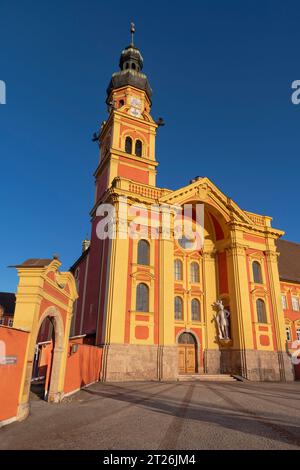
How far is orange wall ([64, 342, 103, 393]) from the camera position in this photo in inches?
472

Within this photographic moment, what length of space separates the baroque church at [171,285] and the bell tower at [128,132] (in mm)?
104

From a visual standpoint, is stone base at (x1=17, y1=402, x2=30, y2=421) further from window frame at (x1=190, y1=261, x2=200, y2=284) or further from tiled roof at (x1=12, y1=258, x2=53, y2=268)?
window frame at (x1=190, y1=261, x2=200, y2=284)

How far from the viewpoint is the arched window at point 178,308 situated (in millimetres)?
24391

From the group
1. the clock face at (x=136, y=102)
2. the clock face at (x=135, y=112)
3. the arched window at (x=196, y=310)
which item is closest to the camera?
the arched window at (x=196, y=310)

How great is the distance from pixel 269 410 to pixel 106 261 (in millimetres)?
14384

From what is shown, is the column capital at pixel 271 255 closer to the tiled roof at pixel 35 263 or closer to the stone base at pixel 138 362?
the stone base at pixel 138 362

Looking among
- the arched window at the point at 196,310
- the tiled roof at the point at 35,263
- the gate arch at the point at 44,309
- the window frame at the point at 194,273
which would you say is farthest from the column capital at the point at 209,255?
the tiled roof at the point at 35,263

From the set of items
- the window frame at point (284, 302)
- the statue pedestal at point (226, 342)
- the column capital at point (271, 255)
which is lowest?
the statue pedestal at point (226, 342)

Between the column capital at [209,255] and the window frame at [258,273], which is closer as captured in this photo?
the window frame at [258,273]

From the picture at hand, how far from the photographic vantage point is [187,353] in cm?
2381

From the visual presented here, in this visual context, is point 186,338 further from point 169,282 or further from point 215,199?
point 215,199

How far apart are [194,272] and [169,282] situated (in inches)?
224

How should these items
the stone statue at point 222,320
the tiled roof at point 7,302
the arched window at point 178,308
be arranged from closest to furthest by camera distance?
the stone statue at point 222,320
the arched window at point 178,308
the tiled roof at point 7,302
